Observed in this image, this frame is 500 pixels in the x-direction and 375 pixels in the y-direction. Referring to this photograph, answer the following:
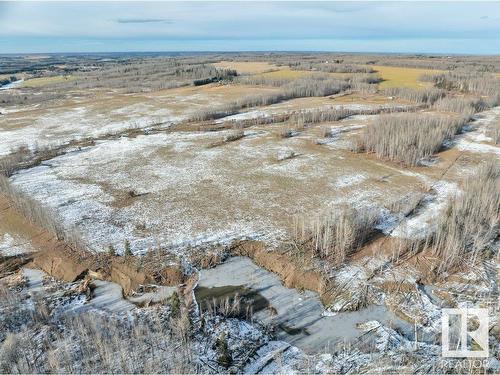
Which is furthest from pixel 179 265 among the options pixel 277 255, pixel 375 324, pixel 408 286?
pixel 408 286

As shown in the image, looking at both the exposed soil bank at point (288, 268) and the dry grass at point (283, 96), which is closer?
the exposed soil bank at point (288, 268)

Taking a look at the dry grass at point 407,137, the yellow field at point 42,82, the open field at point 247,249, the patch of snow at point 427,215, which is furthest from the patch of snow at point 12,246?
the yellow field at point 42,82

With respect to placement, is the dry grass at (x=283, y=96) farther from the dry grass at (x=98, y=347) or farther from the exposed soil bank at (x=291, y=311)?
the dry grass at (x=98, y=347)

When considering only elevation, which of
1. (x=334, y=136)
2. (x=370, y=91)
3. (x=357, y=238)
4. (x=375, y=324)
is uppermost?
(x=370, y=91)

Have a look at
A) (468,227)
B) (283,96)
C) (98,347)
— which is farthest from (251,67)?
(98,347)

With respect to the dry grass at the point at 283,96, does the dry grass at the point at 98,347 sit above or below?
below

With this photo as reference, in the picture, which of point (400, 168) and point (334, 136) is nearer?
point (400, 168)

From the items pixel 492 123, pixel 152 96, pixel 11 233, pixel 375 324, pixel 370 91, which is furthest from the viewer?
pixel 152 96

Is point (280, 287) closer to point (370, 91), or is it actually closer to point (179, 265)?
point (179, 265)
